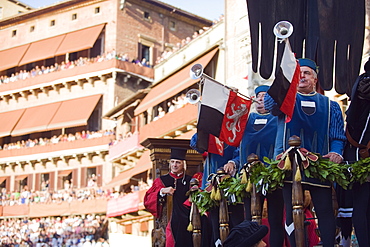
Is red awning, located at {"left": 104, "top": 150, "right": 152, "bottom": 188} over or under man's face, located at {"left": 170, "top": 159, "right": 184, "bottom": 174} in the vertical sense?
over

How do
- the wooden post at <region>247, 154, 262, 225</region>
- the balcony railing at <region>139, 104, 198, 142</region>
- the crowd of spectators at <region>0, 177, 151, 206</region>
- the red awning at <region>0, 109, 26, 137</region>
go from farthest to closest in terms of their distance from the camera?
1. the red awning at <region>0, 109, 26, 137</region>
2. the crowd of spectators at <region>0, 177, 151, 206</region>
3. the balcony railing at <region>139, 104, 198, 142</region>
4. the wooden post at <region>247, 154, 262, 225</region>

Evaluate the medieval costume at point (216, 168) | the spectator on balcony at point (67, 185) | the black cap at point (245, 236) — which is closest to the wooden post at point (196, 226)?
the medieval costume at point (216, 168)

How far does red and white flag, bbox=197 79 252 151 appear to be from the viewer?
7.70m

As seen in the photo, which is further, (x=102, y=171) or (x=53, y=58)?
(x=53, y=58)

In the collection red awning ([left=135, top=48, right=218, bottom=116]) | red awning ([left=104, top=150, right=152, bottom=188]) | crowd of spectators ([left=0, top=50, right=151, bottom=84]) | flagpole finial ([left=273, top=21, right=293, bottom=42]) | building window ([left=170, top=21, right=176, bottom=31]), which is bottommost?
flagpole finial ([left=273, top=21, right=293, bottom=42])

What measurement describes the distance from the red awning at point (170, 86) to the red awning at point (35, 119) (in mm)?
9786

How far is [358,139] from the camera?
20.0 ft

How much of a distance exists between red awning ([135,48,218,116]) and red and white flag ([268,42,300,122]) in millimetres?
20979

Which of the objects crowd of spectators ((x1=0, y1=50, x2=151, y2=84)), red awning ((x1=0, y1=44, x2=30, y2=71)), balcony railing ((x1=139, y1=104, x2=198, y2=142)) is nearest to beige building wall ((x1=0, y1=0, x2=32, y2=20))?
red awning ((x1=0, y1=44, x2=30, y2=71))

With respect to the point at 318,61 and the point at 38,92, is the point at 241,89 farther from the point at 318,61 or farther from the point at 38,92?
the point at 38,92

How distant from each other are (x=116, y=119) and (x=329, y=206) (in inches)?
1384

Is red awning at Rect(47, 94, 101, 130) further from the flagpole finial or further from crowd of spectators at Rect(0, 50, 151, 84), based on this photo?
the flagpole finial

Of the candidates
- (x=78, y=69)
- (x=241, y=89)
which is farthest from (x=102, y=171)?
(x=241, y=89)

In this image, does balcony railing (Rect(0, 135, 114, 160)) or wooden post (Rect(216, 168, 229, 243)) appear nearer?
wooden post (Rect(216, 168, 229, 243))
